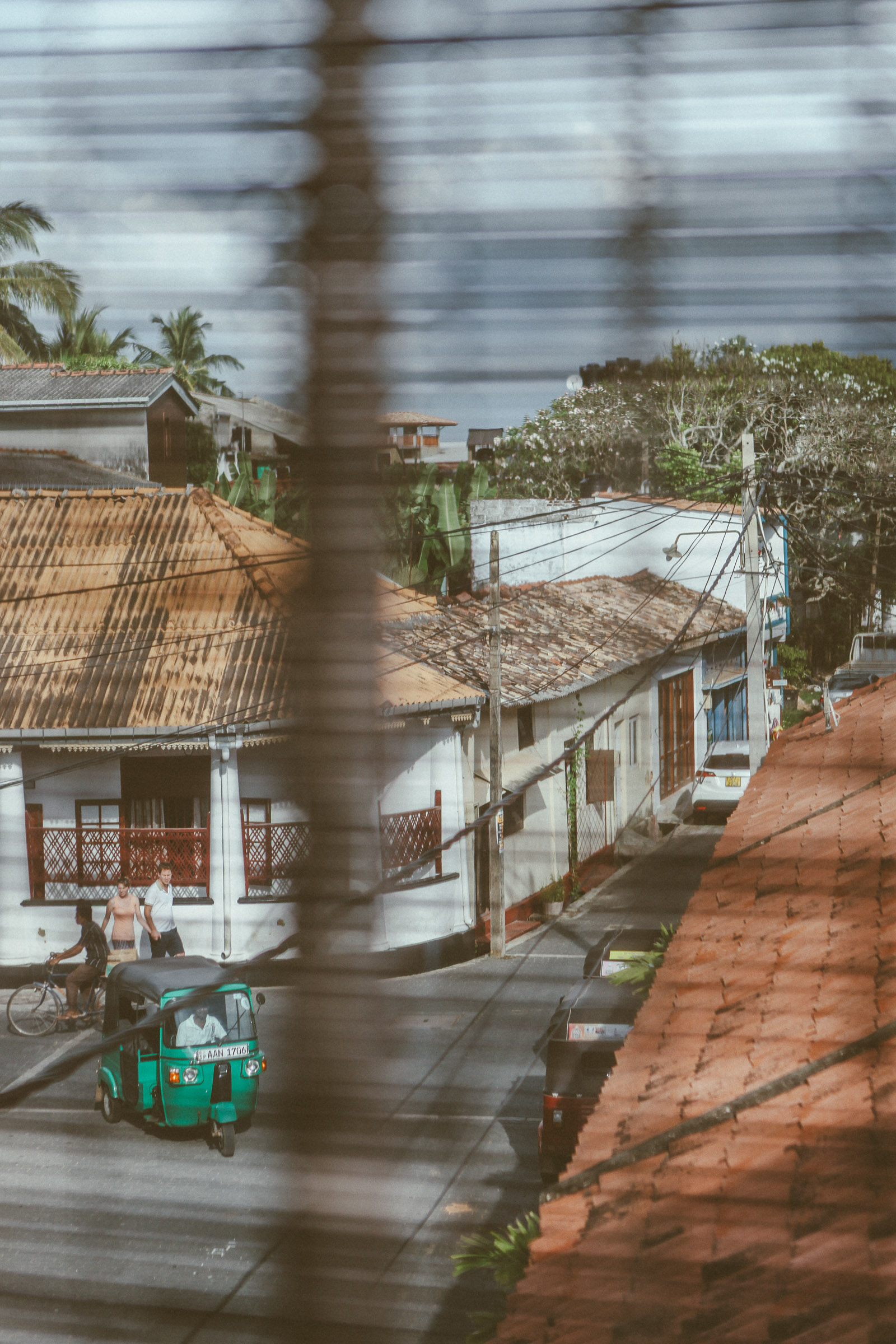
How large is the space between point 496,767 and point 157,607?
3.78m

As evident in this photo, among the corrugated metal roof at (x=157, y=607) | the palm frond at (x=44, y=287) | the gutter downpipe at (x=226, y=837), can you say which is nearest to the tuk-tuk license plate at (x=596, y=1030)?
the gutter downpipe at (x=226, y=837)

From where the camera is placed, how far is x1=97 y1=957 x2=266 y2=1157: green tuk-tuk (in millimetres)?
2504

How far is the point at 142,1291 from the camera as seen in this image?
138 centimetres

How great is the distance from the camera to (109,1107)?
9.79 ft

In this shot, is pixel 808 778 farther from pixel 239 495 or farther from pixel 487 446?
pixel 239 495

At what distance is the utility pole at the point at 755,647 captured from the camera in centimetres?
487

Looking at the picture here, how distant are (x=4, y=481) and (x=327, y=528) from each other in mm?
3867

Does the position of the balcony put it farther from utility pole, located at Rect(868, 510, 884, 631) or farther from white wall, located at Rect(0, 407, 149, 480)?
utility pole, located at Rect(868, 510, 884, 631)

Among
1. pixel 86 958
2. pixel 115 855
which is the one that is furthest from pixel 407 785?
pixel 115 855

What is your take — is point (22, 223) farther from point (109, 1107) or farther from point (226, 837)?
point (226, 837)

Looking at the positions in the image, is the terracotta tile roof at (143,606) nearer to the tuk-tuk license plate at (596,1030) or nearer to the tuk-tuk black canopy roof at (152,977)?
the tuk-tuk black canopy roof at (152,977)

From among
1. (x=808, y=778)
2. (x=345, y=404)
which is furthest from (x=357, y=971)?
(x=808, y=778)

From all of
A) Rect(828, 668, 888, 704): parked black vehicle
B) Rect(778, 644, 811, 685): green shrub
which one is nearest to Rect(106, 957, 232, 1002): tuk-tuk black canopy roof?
Rect(828, 668, 888, 704): parked black vehicle

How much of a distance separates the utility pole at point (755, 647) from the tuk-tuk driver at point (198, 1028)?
8.47 feet
